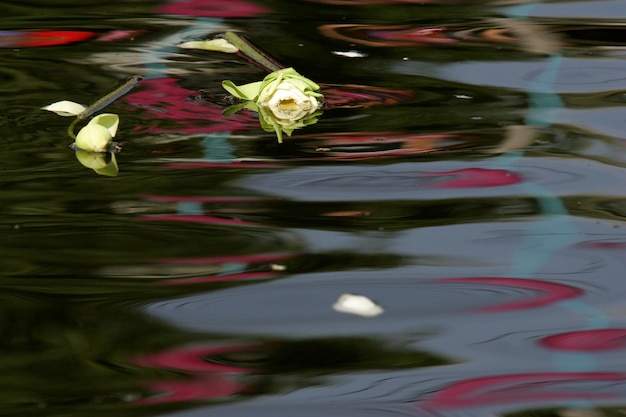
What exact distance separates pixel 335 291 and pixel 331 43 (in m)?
1.28

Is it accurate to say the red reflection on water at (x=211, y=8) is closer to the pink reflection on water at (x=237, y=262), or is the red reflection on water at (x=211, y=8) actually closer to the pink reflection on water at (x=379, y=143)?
the pink reflection on water at (x=379, y=143)

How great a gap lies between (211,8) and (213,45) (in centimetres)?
36

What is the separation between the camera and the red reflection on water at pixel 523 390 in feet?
3.58

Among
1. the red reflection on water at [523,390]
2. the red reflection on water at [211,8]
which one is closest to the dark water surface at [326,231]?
the red reflection on water at [523,390]

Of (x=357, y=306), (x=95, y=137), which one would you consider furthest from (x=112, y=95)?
(x=357, y=306)

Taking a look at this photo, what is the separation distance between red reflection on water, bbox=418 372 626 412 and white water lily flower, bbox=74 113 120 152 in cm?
94

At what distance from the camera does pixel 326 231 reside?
4.92 ft

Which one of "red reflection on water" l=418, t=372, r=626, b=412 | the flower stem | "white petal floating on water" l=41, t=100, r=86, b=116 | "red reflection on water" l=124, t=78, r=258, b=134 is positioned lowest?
"red reflection on water" l=418, t=372, r=626, b=412

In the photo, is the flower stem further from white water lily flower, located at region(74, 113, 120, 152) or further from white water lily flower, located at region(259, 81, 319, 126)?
white water lily flower, located at region(259, 81, 319, 126)

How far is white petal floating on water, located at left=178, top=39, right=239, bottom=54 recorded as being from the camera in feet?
8.03

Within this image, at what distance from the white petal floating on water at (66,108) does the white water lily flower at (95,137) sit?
6.1 inches

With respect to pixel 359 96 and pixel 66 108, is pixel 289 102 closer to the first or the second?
pixel 359 96

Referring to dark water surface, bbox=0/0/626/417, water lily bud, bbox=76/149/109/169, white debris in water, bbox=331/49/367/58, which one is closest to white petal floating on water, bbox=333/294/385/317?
dark water surface, bbox=0/0/626/417

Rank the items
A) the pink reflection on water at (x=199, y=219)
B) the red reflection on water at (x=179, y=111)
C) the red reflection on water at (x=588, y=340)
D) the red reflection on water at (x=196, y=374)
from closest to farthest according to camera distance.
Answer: the red reflection on water at (x=196, y=374) < the red reflection on water at (x=588, y=340) < the pink reflection on water at (x=199, y=219) < the red reflection on water at (x=179, y=111)
